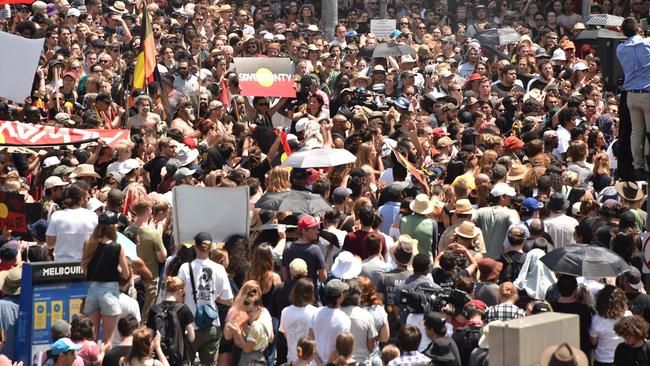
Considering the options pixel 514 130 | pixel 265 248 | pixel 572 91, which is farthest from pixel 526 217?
pixel 572 91

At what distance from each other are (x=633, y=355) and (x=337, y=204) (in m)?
4.33

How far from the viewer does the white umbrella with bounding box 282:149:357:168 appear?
51.3 feet

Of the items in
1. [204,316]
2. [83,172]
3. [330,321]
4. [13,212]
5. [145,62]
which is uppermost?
[145,62]

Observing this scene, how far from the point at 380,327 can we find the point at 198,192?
250 centimetres

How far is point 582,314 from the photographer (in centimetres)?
1169

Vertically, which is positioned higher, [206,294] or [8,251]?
[8,251]

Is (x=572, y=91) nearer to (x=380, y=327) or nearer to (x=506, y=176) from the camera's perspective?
(x=506, y=176)

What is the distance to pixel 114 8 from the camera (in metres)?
25.4

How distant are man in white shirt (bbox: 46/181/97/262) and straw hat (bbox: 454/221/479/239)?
123 inches

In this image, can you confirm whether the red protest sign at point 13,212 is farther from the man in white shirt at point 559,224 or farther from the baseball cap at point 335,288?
the man in white shirt at point 559,224

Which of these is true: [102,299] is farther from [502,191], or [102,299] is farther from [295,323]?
[502,191]

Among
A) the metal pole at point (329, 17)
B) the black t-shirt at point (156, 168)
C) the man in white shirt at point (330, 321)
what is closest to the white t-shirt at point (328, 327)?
the man in white shirt at point (330, 321)

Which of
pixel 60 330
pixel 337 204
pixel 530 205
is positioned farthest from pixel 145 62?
pixel 60 330

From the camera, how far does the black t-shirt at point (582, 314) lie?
11.6 m
